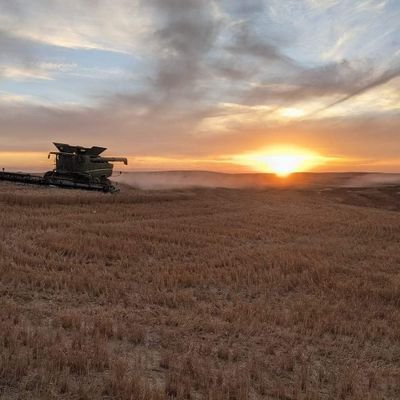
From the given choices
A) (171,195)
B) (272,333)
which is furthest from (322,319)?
(171,195)

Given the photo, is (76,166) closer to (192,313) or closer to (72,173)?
(72,173)

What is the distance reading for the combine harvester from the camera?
35.6 meters

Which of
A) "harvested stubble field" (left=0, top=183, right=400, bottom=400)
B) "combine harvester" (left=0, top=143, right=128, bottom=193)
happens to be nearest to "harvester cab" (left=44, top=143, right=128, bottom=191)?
"combine harvester" (left=0, top=143, right=128, bottom=193)

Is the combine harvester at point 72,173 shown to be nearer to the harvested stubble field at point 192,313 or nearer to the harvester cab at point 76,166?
the harvester cab at point 76,166

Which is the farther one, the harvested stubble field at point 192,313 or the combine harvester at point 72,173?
the combine harvester at point 72,173

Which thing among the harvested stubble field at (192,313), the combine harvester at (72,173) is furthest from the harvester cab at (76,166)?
the harvested stubble field at (192,313)

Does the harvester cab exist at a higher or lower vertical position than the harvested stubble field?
higher

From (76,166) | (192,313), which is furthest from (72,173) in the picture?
(192,313)

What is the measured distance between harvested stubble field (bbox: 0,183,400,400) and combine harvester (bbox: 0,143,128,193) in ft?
43.6

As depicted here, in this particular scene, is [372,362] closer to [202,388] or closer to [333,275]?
[202,388]

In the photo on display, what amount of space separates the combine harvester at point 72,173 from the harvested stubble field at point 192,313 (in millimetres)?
13277

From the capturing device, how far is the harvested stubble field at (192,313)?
21.4ft

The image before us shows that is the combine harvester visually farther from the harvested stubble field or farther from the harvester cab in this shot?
the harvested stubble field

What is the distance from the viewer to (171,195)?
39.8 m
